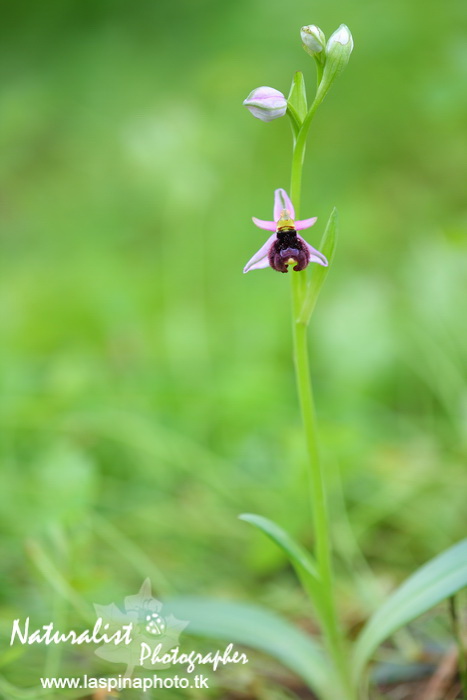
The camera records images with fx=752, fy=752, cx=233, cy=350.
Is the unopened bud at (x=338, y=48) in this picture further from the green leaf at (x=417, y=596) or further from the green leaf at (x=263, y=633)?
the green leaf at (x=263, y=633)

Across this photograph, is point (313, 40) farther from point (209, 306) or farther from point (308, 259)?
point (209, 306)

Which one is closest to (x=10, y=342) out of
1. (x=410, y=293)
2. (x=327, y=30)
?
(x=410, y=293)

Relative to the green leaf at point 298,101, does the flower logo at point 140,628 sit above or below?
below

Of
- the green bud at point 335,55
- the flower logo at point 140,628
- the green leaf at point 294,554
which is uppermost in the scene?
the green bud at point 335,55

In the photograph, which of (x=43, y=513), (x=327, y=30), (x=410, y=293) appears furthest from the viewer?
(x=327, y=30)

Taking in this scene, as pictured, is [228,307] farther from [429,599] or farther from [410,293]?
[429,599]

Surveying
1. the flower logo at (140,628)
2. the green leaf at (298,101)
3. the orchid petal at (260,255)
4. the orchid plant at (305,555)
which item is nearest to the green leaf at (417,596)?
the orchid plant at (305,555)

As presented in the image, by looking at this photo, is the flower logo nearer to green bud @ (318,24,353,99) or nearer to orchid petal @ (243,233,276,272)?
orchid petal @ (243,233,276,272)

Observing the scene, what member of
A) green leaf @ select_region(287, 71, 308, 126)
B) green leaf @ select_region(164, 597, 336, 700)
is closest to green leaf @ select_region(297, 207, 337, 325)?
green leaf @ select_region(287, 71, 308, 126)
